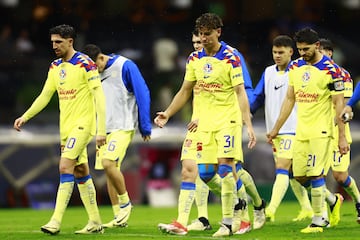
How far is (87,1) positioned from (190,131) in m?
15.8

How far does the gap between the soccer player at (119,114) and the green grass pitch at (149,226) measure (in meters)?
0.47

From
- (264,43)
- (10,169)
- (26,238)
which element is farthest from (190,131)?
(264,43)

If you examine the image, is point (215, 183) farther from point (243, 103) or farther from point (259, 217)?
point (243, 103)

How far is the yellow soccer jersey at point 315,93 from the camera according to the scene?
14.1 meters

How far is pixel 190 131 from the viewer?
14.6 metres

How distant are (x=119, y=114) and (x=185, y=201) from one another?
7.90ft

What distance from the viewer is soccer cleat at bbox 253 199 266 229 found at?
593 inches

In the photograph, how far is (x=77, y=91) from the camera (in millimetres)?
14219

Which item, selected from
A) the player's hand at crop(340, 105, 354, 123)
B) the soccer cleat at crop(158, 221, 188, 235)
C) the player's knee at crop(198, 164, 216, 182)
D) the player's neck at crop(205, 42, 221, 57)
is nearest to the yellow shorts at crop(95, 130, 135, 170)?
the player's knee at crop(198, 164, 216, 182)

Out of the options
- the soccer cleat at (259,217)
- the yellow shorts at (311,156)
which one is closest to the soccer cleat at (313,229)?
the yellow shorts at (311,156)

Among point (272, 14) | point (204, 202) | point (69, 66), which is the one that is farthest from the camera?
point (272, 14)

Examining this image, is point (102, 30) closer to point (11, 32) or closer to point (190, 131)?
point (11, 32)

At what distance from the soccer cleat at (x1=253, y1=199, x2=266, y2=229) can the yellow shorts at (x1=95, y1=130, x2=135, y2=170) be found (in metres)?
1.96

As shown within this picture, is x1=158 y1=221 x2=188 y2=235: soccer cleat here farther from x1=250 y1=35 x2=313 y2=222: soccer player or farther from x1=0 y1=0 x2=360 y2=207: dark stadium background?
x1=0 y1=0 x2=360 y2=207: dark stadium background
